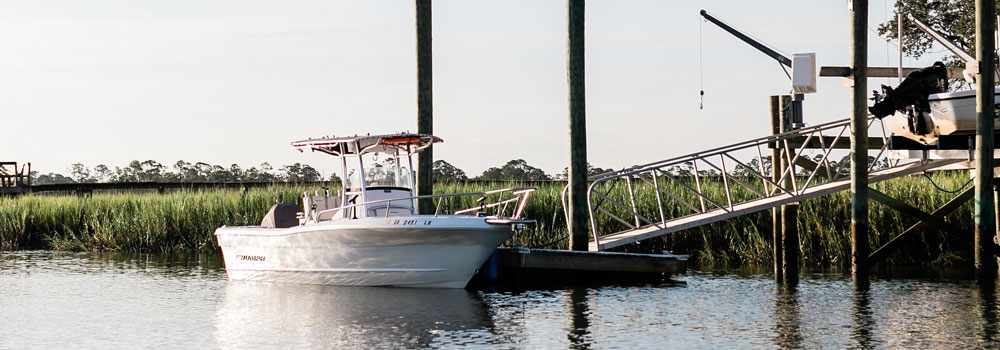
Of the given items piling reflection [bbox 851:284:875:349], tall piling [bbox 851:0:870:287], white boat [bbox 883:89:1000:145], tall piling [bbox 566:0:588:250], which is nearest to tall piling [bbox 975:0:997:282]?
white boat [bbox 883:89:1000:145]

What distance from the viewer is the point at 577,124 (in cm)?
2212

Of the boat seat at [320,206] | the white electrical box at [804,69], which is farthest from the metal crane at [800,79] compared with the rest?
the boat seat at [320,206]

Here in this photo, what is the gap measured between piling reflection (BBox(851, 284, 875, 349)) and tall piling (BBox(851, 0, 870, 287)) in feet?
4.47

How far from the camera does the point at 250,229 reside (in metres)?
24.1

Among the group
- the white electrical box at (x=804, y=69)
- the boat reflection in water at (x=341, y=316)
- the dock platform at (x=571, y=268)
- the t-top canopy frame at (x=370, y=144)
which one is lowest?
the boat reflection in water at (x=341, y=316)

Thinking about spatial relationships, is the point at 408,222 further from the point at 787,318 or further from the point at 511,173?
the point at 511,173

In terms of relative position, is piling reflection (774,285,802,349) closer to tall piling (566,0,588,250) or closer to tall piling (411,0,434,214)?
tall piling (566,0,588,250)

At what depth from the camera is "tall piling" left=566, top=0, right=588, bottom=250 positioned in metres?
21.9

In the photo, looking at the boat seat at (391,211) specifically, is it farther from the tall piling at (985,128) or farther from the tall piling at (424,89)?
the tall piling at (985,128)

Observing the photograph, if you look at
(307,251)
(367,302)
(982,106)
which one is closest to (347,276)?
(307,251)

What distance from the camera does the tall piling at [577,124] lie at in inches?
862

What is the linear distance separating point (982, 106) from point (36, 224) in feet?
85.8

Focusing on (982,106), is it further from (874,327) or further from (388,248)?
(388,248)

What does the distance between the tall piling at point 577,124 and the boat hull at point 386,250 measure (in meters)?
1.54
